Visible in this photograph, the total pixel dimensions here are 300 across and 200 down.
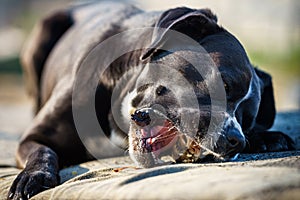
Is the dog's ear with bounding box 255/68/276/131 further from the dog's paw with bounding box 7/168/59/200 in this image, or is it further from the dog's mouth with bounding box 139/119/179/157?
the dog's paw with bounding box 7/168/59/200

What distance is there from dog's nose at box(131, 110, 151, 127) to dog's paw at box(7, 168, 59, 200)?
Result: 54 cm

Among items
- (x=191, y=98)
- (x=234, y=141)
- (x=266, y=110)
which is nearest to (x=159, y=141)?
(x=191, y=98)

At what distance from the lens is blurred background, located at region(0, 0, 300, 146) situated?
922 centimetres

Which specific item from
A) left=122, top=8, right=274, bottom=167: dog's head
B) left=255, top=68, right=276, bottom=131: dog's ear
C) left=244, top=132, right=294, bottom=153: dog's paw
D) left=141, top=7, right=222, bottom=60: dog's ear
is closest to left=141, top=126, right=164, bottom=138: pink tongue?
left=122, top=8, right=274, bottom=167: dog's head

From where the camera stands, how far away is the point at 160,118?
330 cm

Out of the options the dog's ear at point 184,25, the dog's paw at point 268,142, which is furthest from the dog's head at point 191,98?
the dog's paw at point 268,142

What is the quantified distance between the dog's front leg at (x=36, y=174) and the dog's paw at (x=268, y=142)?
114 centimetres

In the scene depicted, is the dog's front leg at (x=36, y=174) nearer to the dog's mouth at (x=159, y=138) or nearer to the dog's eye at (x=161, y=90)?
the dog's mouth at (x=159, y=138)

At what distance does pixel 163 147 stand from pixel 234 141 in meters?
0.40

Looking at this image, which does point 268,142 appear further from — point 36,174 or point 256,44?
point 256,44

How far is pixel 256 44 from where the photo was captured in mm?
13453

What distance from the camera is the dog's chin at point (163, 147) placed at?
3.20 meters

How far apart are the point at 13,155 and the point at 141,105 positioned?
1.43m

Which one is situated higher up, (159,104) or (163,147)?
(159,104)
